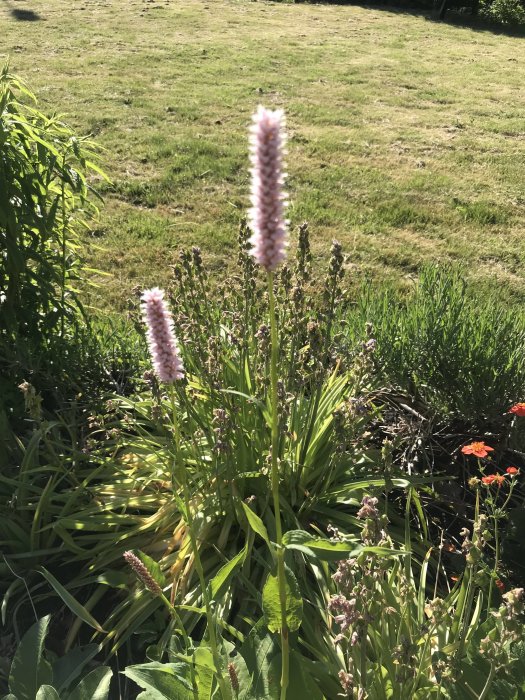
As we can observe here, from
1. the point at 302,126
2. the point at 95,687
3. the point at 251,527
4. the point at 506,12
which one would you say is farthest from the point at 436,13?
the point at 95,687

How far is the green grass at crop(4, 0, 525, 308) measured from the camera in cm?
596

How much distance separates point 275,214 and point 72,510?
6.45ft

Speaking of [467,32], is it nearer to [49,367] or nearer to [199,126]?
[199,126]

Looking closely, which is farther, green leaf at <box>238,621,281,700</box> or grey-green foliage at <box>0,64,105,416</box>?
grey-green foliage at <box>0,64,105,416</box>

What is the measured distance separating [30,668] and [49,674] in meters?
0.06

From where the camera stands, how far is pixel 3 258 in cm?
298

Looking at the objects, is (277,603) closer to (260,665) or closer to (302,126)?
(260,665)

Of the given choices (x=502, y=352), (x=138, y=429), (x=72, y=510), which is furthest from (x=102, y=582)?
(x=502, y=352)

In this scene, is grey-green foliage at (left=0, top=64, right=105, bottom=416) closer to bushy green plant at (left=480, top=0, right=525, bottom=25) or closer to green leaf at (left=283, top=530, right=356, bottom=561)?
green leaf at (left=283, top=530, right=356, bottom=561)

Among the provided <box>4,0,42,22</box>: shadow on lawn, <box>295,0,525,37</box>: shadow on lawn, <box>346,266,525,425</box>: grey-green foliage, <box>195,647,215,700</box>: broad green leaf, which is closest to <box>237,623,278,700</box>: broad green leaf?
<box>195,647,215,700</box>: broad green leaf

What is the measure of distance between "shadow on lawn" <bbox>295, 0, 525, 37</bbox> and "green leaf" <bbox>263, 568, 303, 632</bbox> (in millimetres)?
17561

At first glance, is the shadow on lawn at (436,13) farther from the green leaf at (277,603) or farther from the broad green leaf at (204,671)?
the broad green leaf at (204,671)

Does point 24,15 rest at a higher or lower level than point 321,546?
higher

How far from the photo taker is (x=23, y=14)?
48.0ft
